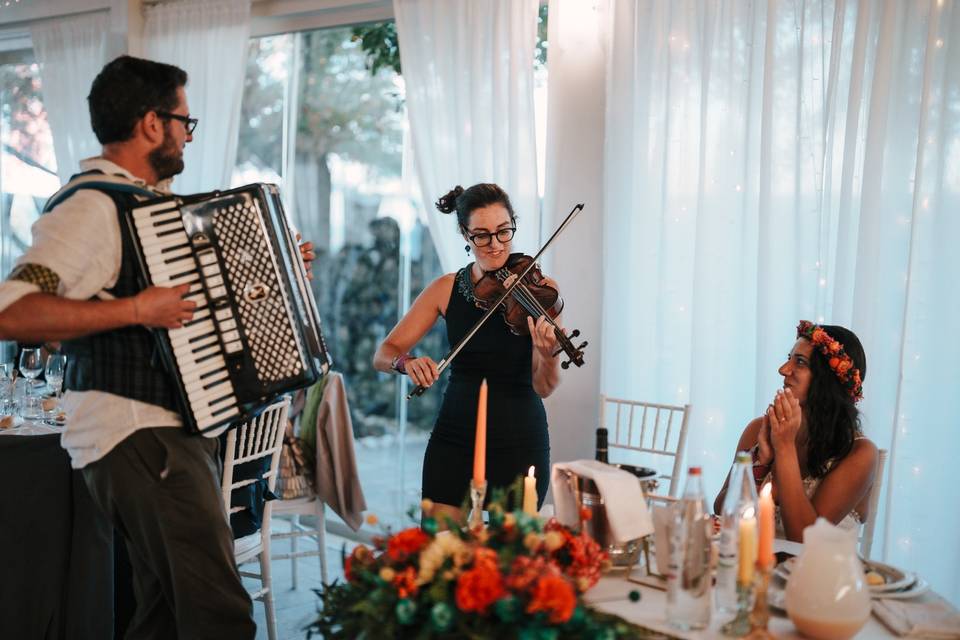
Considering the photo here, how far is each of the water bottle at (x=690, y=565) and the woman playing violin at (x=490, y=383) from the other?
1.12 meters

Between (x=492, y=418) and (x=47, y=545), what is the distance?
1249 mm

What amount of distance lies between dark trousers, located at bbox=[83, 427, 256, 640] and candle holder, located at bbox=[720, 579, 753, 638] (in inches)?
43.9

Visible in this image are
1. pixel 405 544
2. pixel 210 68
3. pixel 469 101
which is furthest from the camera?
pixel 210 68

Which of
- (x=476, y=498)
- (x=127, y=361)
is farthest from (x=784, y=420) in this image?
(x=127, y=361)

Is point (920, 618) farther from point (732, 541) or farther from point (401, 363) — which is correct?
point (401, 363)

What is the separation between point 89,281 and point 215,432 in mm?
407

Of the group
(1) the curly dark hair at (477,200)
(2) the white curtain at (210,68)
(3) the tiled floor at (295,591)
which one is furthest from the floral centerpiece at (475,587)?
(2) the white curtain at (210,68)

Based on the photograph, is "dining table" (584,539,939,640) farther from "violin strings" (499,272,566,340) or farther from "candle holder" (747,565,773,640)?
"violin strings" (499,272,566,340)

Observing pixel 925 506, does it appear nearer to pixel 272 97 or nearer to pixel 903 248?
pixel 903 248

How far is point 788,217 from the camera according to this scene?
3.01m

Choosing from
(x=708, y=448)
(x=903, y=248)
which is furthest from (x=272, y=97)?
(x=903, y=248)

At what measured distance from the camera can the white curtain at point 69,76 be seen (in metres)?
5.20

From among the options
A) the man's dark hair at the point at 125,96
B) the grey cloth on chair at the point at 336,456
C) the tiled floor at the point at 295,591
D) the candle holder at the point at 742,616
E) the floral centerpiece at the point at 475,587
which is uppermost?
the man's dark hair at the point at 125,96

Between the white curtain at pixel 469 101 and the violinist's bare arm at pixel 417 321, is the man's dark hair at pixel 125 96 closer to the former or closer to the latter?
the violinist's bare arm at pixel 417 321
